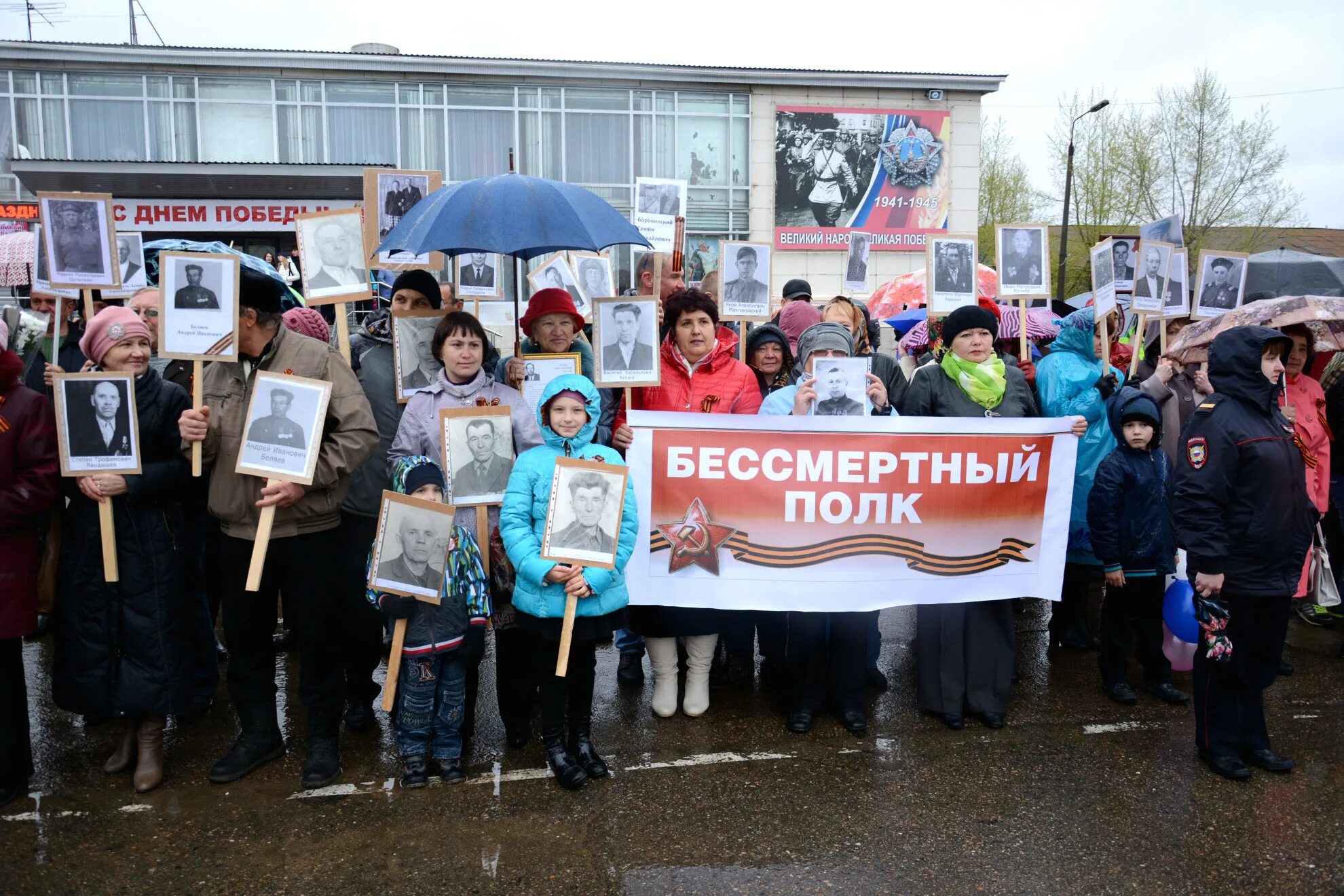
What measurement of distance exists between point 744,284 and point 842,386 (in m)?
1.46

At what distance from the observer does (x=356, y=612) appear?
468 centimetres

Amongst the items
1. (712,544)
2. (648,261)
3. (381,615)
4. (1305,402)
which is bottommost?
(381,615)

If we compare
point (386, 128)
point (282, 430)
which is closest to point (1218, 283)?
point (282, 430)

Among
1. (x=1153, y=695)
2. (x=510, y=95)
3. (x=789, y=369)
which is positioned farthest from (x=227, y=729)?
(x=510, y=95)

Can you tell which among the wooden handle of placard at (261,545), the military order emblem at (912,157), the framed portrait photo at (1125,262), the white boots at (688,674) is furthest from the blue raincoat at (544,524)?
the military order emblem at (912,157)

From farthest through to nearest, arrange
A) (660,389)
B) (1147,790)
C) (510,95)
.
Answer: (510,95) < (660,389) < (1147,790)

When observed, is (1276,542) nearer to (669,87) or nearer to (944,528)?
(944,528)

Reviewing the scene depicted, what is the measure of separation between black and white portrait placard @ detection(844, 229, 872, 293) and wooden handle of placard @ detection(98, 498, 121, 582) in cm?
584

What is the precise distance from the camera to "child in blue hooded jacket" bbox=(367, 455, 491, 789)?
4.18 meters

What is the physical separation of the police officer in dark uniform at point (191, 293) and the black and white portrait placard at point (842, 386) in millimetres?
2756

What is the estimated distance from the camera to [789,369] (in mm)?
5719

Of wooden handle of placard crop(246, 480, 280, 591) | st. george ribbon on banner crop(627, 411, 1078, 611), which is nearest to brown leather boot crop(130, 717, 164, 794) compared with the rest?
wooden handle of placard crop(246, 480, 280, 591)

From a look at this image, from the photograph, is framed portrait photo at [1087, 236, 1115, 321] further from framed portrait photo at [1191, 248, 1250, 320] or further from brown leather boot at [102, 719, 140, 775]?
brown leather boot at [102, 719, 140, 775]

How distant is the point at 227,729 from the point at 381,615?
3.00 ft
